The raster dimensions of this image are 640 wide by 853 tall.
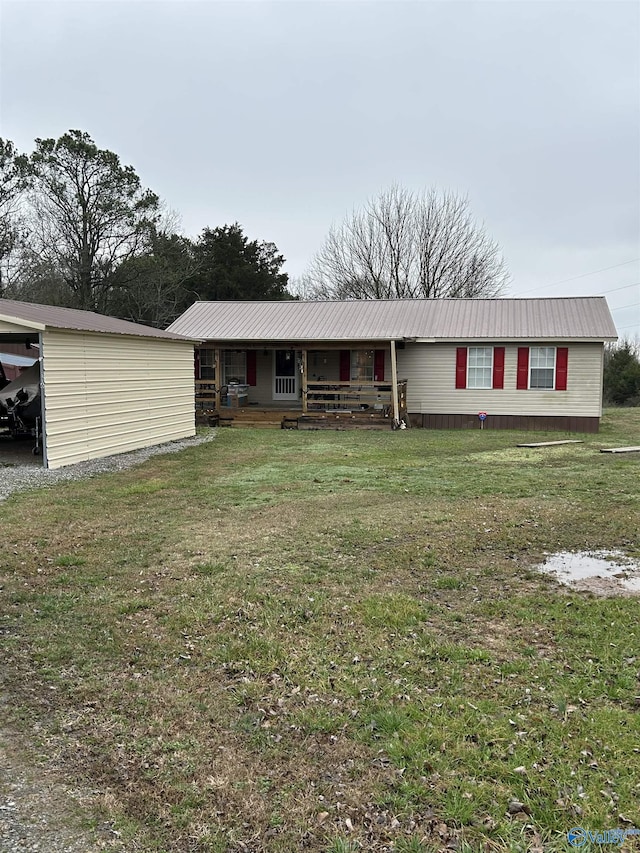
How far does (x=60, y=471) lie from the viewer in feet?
31.7

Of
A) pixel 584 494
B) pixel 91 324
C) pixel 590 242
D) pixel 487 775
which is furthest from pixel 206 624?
pixel 590 242

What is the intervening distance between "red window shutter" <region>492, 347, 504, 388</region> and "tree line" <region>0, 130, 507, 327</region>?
16.2 meters

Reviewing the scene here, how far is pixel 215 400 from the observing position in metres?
18.1

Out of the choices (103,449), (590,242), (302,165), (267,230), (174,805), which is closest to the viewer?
(174,805)

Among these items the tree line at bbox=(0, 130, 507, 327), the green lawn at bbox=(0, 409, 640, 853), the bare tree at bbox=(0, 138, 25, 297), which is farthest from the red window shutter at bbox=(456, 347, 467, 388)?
the bare tree at bbox=(0, 138, 25, 297)

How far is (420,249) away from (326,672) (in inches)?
1220

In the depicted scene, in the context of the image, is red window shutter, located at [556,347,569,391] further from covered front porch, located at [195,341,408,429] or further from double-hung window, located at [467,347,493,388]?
covered front porch, located at [195,341,408,429]

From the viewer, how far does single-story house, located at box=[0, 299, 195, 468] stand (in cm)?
963

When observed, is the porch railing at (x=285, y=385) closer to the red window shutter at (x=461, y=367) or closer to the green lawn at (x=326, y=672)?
the red window shutter at (x=461, y=367)

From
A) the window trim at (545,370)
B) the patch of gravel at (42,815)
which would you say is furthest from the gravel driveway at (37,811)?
the window trim at (545,370)

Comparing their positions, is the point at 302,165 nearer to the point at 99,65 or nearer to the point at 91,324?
the point at 99,65

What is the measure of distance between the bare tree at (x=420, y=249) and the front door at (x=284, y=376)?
14.4 meters

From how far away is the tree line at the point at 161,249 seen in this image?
26.2 meters

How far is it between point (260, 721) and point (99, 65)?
1818cm
